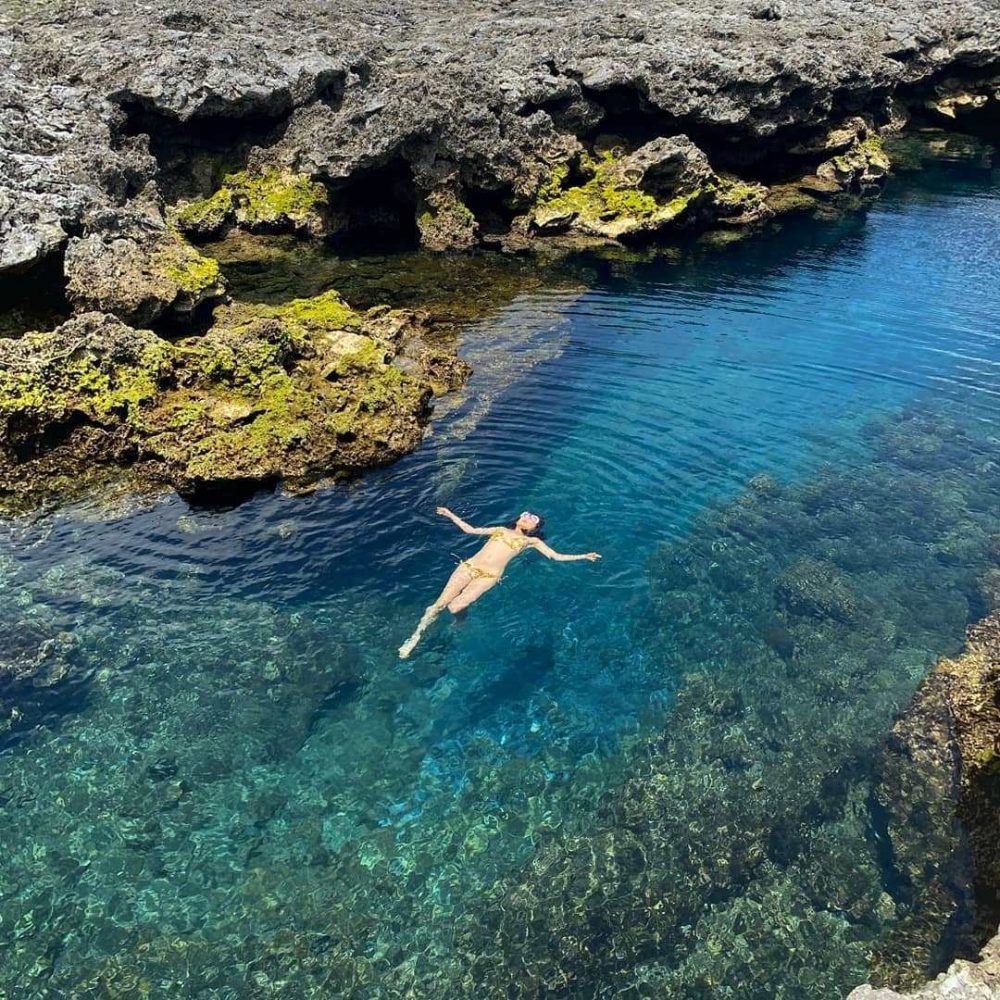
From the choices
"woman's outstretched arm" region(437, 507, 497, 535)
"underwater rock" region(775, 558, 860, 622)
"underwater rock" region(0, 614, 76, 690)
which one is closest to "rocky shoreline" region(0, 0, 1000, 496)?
"woman's outstretched arm" region(437, 507, 497, 535)

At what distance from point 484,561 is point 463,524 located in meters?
1.54

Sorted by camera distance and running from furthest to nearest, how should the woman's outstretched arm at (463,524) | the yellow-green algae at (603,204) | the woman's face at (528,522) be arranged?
the yellow-green algae at (603,204) → the woman's outstretched arm at (463,524) → the woman's face at (528,522)

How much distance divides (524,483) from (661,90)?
98.0 ft

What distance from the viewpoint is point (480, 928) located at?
33.4ft

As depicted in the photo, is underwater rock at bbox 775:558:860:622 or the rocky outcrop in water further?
underwater rock at bbox 775:558:860:622

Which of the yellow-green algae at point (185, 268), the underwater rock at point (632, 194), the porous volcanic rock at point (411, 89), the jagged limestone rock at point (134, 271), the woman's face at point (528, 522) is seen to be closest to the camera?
the woman's face at point (528, 522)

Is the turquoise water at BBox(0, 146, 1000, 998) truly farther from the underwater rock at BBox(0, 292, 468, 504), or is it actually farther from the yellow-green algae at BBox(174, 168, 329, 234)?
the yellow-green algae at BBox(174, 168, 329, 234)

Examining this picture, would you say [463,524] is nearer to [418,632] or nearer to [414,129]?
[418,632]

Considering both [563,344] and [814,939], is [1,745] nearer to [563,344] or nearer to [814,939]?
[814,939]

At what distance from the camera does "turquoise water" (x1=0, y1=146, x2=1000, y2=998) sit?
9969 millimetres

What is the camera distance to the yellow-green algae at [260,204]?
1396 inches

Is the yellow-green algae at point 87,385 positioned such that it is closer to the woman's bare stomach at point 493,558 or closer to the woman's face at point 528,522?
the woman's bare stomach at point 493,558

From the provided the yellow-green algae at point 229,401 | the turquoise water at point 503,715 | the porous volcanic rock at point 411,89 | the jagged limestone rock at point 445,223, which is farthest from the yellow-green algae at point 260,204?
the turquoise water at point 503,715

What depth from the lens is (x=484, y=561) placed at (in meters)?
15.4
